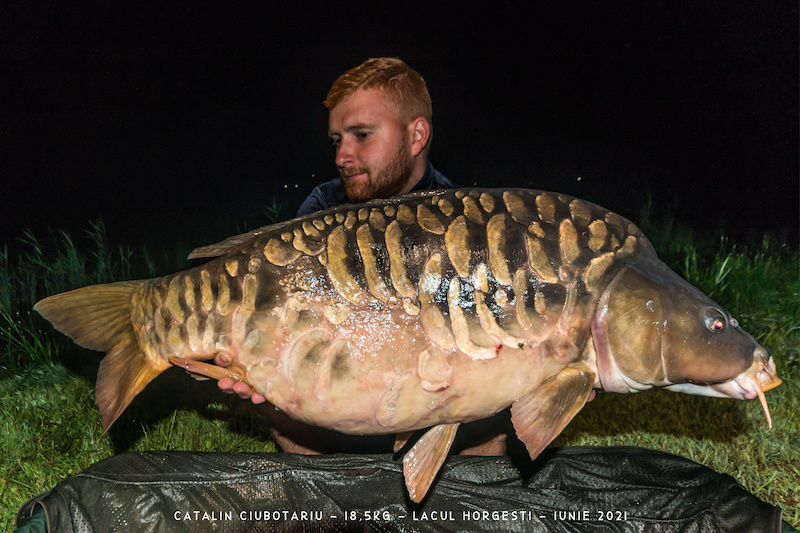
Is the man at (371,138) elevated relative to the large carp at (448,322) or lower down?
elevated

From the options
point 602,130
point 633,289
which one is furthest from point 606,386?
point 602,130

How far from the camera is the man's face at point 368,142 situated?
197cm

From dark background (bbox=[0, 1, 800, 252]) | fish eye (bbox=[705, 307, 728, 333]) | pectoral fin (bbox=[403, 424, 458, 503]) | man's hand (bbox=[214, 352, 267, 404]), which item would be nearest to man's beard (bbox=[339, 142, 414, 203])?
man's hand (bbox=[214, 352, 267, 404])

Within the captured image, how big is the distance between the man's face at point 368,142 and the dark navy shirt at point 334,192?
0.72ft

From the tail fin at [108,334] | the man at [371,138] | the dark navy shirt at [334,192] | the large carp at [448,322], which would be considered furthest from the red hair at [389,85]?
the tail fin at [108,334]

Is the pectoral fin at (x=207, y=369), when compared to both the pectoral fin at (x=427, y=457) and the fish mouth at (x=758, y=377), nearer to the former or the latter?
the pectoral fin at (x=427, y=457)

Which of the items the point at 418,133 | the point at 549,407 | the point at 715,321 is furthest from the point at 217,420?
the point at 715,321

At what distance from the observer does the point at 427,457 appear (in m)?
1.24

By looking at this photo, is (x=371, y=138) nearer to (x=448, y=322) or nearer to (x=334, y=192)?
(x=334, y=192)

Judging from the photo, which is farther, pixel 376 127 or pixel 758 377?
pixel 376 127

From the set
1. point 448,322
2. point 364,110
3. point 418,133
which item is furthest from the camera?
point 418,133

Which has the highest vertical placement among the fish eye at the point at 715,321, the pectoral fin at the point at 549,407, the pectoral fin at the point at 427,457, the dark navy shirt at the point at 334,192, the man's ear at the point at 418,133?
the man's ear at the point at 418,133

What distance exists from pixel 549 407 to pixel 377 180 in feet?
3.71

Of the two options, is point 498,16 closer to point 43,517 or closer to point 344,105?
point 344,105
